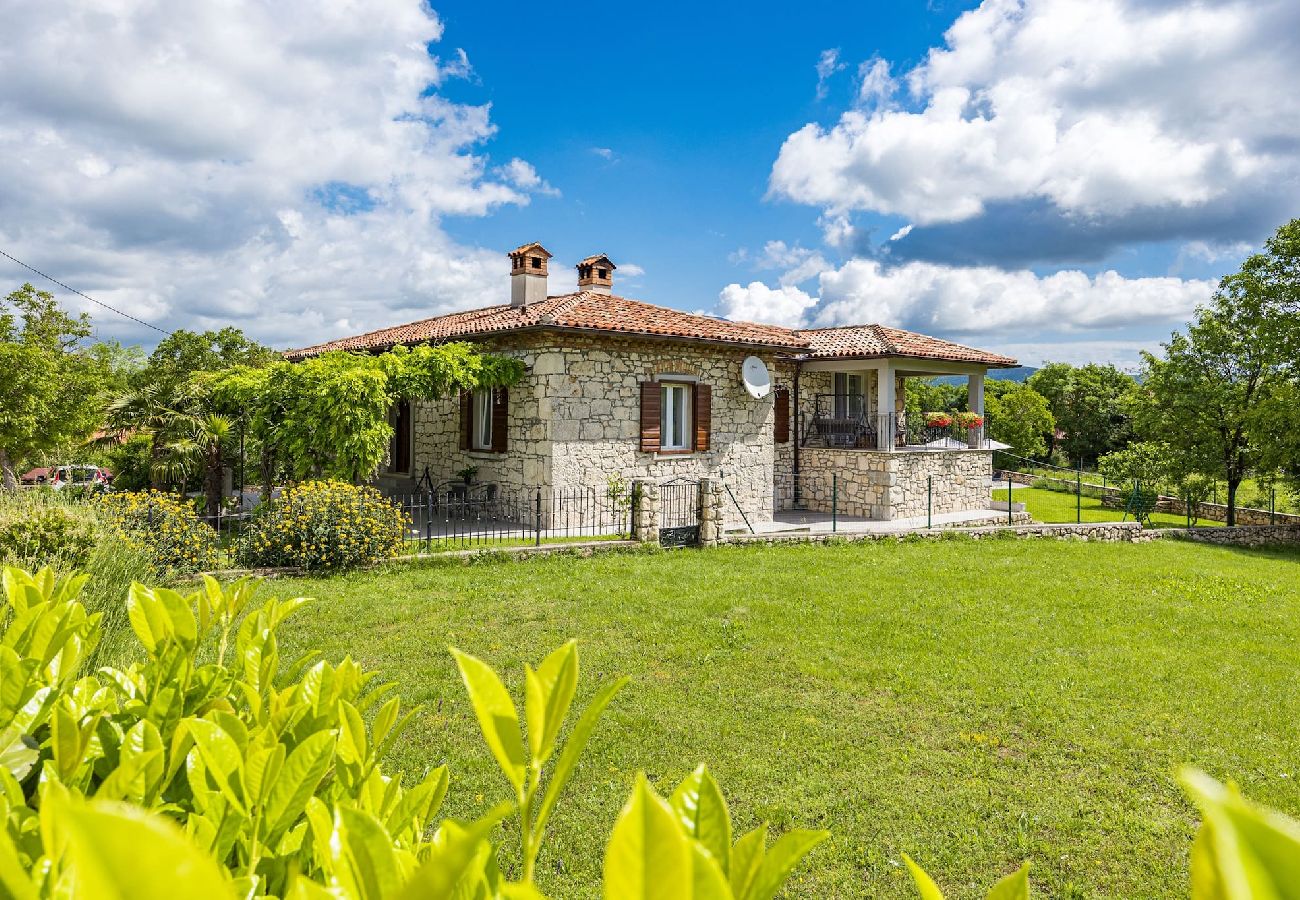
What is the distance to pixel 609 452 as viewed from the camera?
48.5 feet

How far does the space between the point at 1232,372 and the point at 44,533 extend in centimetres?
2258

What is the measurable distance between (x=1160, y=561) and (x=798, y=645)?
8623 millimetres

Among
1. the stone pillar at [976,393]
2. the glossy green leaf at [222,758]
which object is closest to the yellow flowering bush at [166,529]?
the glossy green leaf at [222,758]

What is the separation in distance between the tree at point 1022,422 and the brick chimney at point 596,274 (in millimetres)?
22317

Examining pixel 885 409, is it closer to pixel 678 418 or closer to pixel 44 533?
pixel 678 418

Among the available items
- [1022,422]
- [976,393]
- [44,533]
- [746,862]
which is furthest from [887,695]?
[1022,422]

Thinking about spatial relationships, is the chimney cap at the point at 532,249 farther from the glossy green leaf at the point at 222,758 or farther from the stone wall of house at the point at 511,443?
the glossy green leaf at the point at 222,758

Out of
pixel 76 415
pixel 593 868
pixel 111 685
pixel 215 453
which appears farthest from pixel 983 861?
pixel 76 415

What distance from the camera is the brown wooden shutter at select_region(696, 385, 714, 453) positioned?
16.0 m

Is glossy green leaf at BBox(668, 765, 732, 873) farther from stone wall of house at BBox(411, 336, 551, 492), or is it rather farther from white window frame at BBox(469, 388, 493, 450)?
white window frame at BBox(469, 388, 493, 450)

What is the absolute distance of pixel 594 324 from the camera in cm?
1395

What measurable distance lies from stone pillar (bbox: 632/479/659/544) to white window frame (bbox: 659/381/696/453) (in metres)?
2.93

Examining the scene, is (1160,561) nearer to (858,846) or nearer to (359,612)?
(858,846)

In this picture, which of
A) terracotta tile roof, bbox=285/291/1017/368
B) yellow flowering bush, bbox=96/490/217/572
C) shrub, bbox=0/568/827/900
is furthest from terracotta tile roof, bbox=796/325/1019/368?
shrub, bbox=0/568/827/900
